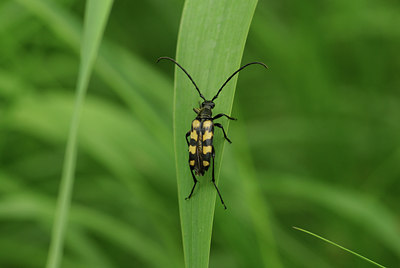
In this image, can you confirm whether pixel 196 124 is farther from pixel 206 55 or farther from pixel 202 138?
pixel 206 55

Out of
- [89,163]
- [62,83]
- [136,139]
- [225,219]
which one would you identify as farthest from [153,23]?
[225,219]

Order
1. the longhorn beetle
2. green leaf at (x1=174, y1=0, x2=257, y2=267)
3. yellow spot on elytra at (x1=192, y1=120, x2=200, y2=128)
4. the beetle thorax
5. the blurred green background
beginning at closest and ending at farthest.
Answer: green leaf at (x1=174, y1=0, x2=257, y2=267) → the longhorn beetle → yellow spot on elytra at (x1=192, y1=120, x2=200, y2=128) → the beetle thorax → the blurred green background

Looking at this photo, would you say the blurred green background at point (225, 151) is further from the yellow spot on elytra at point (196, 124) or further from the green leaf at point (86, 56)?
the green leaf at point (86, 56)

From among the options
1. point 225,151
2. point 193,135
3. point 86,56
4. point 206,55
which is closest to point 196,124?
point 193,135

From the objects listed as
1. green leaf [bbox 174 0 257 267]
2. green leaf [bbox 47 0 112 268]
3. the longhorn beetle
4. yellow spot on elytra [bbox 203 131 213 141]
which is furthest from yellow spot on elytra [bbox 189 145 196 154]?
green leaf [bbox 47 0 112 268]

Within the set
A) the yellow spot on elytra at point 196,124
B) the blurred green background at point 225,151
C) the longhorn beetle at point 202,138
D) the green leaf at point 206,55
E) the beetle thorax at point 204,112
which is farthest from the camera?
the blurred green background at point 225,151

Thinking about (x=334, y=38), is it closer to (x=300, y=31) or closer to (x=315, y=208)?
(x=300, y=31)

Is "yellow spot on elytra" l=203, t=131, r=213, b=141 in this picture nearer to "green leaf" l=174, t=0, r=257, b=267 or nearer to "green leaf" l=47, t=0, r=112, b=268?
"green leaf" l=174, t=0, r=257, b=267

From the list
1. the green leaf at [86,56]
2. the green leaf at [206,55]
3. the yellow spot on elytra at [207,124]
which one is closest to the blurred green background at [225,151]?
the yellow spot on elytra at [207,124]
